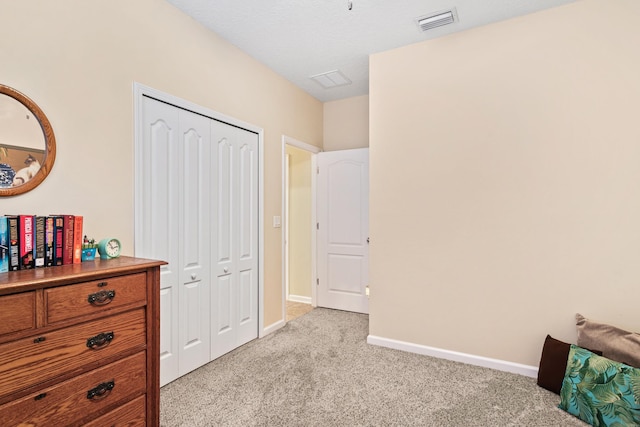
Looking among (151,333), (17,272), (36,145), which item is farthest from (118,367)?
(36,145)

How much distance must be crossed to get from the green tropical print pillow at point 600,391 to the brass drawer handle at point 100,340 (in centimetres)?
266

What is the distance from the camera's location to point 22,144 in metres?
1.58

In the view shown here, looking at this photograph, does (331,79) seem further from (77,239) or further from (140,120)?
(77,239)

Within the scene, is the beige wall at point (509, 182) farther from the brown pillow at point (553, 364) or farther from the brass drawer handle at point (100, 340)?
the brass drawer handle at point (100, 340)

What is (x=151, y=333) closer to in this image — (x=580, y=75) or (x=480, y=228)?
(x=480, y=228)

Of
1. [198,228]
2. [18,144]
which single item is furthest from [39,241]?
[198,228]

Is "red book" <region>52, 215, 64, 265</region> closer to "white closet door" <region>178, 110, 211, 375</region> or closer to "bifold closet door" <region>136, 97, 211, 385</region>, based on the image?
"bifold closet door" <region>136, 97, 211, 385</region>

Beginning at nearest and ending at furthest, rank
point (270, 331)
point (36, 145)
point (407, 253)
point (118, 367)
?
point (118, 367)
point (36, 145)
point (407, 253)
point (270, 331)

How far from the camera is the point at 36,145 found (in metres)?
1.64

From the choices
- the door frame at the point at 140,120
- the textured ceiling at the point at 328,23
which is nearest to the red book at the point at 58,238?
the door frame at the point at 140,120

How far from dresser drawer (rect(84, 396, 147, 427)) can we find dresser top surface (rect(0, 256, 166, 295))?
0.65 m

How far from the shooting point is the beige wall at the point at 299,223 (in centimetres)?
448

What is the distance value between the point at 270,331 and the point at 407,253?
5.40ft

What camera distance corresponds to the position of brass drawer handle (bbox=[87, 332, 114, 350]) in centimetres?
141
